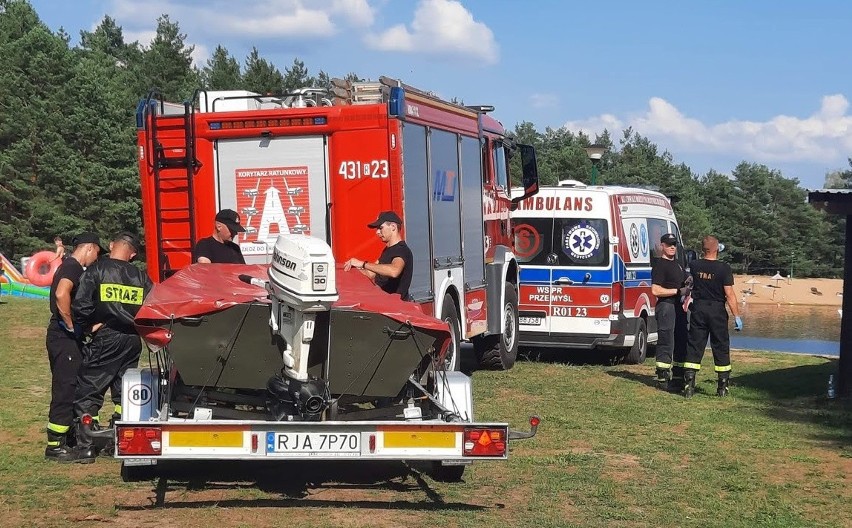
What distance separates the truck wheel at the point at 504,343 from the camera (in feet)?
48.4

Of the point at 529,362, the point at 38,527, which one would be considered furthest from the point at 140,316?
the point at 529,362

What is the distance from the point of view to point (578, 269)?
16.0 meters

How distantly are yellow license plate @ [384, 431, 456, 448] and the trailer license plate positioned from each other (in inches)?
7.8

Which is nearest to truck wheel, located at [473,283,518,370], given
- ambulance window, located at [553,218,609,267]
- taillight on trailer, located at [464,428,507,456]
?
ambulance window, located at [553,218,609,267]

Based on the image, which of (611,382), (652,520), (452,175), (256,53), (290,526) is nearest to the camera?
(290,526)

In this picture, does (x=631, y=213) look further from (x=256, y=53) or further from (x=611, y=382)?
(x=256, y=53)

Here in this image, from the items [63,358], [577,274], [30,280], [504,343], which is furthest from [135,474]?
[30,280]

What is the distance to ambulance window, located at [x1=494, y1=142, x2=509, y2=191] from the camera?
48.3ft

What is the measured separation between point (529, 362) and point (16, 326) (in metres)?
10.1

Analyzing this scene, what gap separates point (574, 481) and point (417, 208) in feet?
11.8

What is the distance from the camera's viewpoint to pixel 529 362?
16.6 meters

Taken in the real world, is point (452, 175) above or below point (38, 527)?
above

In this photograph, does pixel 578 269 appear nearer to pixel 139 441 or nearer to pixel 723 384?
pixel 723 384

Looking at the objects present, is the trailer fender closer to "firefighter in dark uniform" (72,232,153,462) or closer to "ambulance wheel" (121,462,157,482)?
"ambulance wheel" (121,462,157,482)
